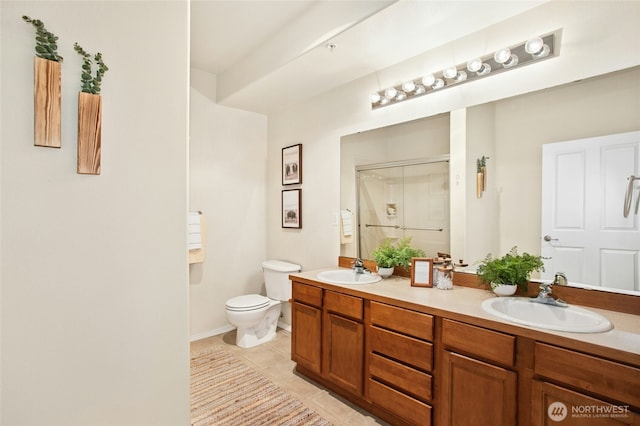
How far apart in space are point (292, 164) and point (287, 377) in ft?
6.75

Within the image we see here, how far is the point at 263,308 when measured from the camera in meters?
3.12

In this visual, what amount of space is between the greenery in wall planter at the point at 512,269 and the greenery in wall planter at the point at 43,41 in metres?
2.26

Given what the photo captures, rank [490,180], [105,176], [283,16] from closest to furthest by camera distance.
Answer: [105,176] < [490,180] < [283,16]

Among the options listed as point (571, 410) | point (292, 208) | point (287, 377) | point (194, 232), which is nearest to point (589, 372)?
point (571, 410)

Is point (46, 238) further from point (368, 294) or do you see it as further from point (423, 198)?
point (423, 198)

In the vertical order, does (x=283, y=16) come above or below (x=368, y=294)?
above

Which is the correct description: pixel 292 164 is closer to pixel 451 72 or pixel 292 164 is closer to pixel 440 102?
pixel 440 102

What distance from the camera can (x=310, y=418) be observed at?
81.7 inches

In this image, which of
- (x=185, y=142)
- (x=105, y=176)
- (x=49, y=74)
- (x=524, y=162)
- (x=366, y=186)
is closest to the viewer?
(x=49, y=74)

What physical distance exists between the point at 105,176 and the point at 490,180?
211 centimetres

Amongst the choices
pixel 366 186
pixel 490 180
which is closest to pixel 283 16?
pixel 366 186

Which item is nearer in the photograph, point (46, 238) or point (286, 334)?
point (46, 238)

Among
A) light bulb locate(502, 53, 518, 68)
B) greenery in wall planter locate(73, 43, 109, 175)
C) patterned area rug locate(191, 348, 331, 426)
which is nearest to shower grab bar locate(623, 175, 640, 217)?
light bulb locate(502, 53, 518, 68)

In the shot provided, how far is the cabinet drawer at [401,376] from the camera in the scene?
176 centimetres
